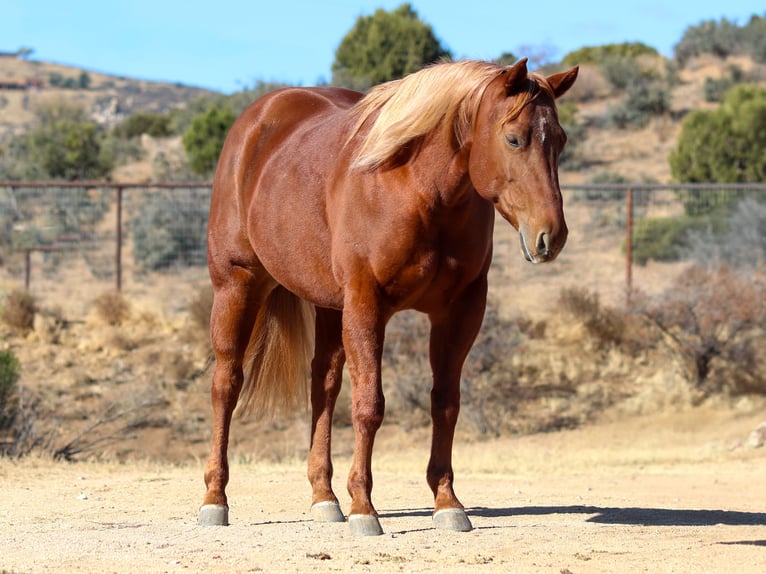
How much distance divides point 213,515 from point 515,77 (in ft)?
9.78

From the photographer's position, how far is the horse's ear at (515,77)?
5.40m

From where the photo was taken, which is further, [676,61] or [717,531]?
[676,61]

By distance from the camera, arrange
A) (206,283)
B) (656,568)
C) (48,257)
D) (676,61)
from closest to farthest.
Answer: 1. (656,568)
2. (206,283)
3. (48,257)
4. (676,61)

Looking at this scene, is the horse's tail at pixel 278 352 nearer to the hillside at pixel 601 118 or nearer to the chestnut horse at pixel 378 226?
the chestnut horse at pixel 378 226

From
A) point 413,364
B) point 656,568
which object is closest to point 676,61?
point 413,364

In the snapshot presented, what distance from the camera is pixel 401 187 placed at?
19.2ft

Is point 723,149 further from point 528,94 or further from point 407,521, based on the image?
point 528,94

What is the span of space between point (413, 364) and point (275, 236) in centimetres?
1002

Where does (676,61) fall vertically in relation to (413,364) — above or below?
above

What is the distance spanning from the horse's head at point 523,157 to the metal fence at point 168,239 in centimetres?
1351

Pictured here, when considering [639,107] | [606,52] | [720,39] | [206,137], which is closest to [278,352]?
[206,137]

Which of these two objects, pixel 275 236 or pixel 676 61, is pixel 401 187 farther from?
pixel 676 61

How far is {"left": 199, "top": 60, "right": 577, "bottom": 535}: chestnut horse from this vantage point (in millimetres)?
5484

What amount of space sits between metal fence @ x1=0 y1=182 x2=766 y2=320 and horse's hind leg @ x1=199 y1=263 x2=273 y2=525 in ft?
39.4
